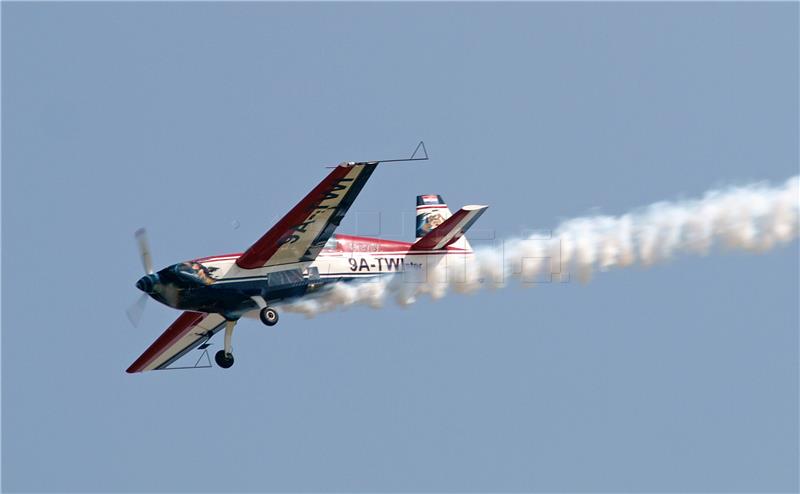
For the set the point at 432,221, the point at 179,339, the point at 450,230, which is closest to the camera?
the point at 450,230

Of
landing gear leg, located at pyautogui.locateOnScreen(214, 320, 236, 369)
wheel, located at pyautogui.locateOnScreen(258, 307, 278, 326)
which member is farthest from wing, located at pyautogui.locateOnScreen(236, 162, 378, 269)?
landing gear leg, located at pyautogui.locateOnScreen(214, 320, 236, 369)

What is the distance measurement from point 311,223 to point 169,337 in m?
6.43

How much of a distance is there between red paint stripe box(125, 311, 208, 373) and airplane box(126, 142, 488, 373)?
1368 millimetres

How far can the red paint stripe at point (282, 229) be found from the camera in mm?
34094

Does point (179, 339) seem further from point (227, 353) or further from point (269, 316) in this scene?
point (269, 316)

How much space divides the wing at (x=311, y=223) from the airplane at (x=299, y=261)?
0.07ft

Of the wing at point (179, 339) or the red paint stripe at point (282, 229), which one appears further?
the wing at point (179, 339)

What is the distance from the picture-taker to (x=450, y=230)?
123 feet

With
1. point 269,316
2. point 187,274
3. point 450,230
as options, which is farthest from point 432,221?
point 187,274

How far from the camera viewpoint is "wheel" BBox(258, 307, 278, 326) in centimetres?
3525

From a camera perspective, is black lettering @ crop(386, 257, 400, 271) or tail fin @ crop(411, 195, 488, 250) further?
black lettering @ crop(386, 257, 400, 271)

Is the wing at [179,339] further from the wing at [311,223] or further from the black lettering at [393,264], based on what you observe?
the black lettering at [393,264]

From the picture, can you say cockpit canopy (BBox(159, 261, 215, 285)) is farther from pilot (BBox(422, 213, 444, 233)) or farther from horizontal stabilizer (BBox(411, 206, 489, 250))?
pilot (BBox(422, 213, 444, 233))

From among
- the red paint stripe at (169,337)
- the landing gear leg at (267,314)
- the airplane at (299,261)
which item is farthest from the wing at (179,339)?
the landing gear leg at (267,314)
